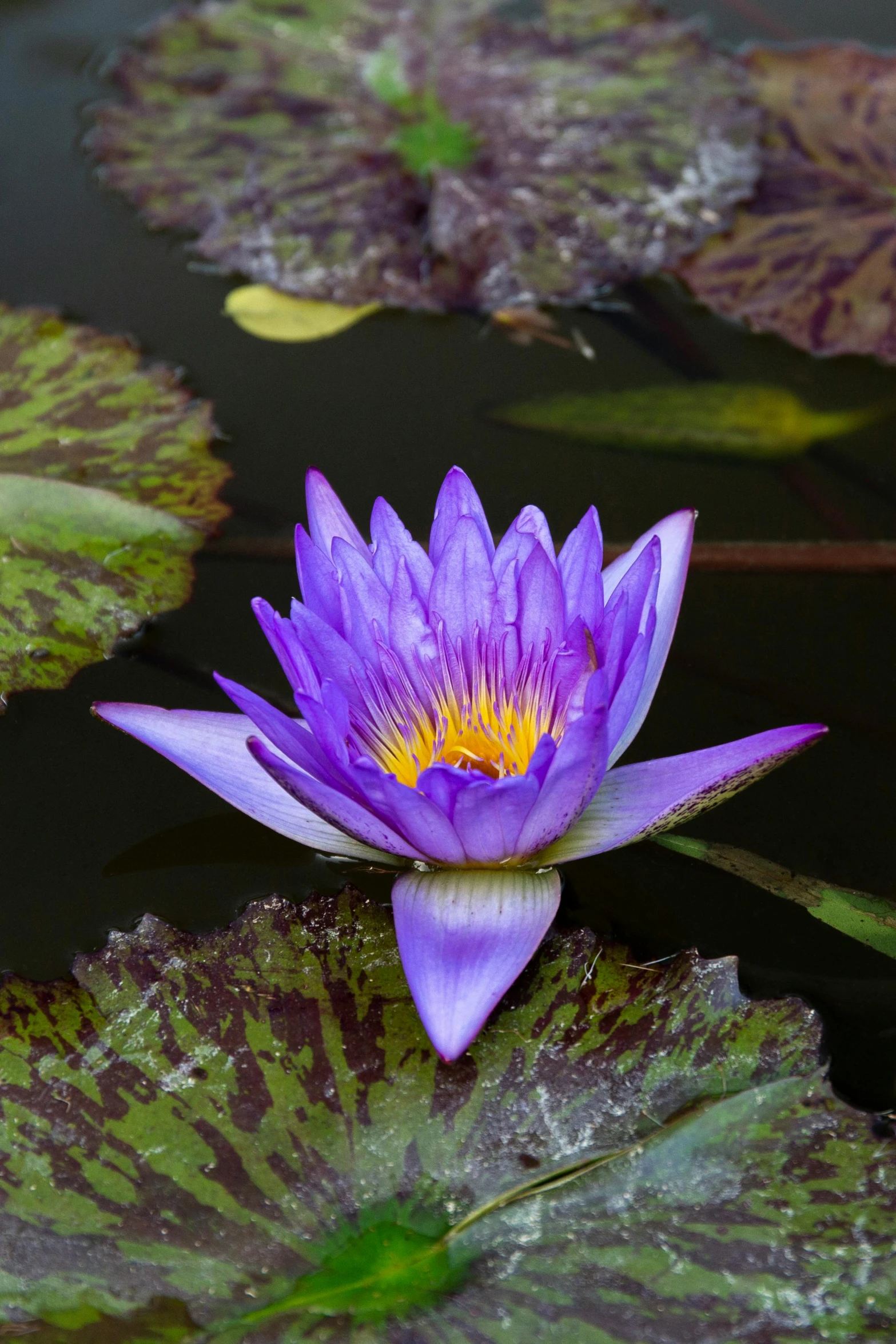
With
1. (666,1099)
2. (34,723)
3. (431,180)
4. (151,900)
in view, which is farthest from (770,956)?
(431,180)

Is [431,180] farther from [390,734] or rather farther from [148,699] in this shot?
[390,734]

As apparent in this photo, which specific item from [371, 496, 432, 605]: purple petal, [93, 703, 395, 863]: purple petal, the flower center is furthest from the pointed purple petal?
[371, 496, 432, 605]: purple petal

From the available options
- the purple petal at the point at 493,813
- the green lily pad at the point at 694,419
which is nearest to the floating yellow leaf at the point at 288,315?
the green lily pad at the point at 694,419

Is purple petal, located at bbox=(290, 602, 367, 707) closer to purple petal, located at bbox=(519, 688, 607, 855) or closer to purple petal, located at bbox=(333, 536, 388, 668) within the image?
purple petal, located at bbox=(333, 536, 388, 668)

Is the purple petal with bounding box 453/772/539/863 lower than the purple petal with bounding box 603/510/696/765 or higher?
lower

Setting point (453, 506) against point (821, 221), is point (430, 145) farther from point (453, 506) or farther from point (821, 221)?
point (453, 506)

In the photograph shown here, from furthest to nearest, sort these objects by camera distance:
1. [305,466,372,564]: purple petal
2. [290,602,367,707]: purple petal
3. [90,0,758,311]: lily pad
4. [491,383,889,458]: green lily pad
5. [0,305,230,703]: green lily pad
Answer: [90,0,758,311]: lily pad
[491,383,889,458]: green lily pad
[0,305,230,703]: green lily pad
[305,466,372,564]: purple petal
[290,602,367,707]: purple petal

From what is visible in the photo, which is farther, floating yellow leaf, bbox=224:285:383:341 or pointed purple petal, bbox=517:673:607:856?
floating yellow leaf, bbox=224:285:383:341

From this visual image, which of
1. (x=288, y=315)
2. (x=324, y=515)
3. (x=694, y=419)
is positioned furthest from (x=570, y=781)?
(x=288, y=315)
